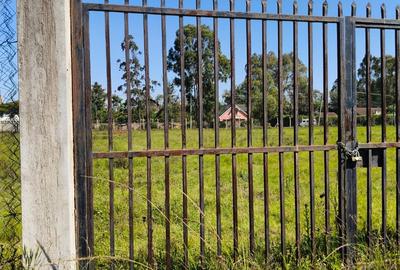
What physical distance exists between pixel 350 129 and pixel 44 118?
2.44m

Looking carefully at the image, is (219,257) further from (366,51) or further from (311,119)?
(366,51)

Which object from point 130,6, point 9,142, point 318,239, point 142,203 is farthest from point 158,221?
point 130,6

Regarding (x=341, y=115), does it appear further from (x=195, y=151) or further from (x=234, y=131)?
(x=195, y=151)

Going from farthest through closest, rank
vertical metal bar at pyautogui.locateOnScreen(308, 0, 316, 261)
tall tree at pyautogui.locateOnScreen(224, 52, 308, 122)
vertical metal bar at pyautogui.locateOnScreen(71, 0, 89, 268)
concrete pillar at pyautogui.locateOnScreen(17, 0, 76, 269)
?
tall tree at pyautogui.locateOnScreen(224, 52, 308, 122) < vertical metal bar at pyautogui.locateOnScreen(308, 0, 316, 261) < vertical metal bar at pyautogui.locateOnScreen(71, 0, 89, 268) < concrete pillar at pyautogui.locateOnScreen(17, 0, 76, 269)

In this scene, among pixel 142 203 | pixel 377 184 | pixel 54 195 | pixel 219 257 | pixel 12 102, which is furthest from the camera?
pixel 377 184

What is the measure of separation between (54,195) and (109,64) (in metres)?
0.99

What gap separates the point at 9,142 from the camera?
294 centimetres

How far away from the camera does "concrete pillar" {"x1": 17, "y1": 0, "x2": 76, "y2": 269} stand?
266 centimetres

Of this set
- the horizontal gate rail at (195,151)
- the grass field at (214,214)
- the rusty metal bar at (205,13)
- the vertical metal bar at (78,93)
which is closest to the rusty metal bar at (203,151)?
the horizontal gate rail at (195,151)

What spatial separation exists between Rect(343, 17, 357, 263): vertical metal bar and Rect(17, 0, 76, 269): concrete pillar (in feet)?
7.39

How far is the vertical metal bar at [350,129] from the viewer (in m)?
3.34

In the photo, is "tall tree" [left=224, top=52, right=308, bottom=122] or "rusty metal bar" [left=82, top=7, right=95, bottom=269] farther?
"tall tree" [left=224, top=52, right=308, bottom=122]

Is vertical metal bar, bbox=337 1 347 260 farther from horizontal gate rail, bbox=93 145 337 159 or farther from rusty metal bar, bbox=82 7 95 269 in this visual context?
rusty metal bar, bbox=82 7 95 269

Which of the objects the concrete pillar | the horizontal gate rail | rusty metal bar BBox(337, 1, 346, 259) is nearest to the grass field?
rusty metal bar BBox(337, 1, 346, 259)
